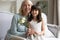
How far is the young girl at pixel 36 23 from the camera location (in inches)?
38.0

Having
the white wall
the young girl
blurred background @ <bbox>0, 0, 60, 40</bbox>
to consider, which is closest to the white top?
the young girl

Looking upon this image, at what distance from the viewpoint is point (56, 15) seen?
1545 mm

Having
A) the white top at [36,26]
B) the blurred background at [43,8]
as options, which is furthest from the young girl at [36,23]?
the blurred background at [43,8]

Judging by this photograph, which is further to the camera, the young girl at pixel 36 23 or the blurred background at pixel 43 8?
the blurred background at pixel 43 8

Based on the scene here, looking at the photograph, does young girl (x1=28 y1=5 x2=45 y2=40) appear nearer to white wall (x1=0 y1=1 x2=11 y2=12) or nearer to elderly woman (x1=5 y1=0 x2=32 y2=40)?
elderly woman (x1=5 y1=0 x2=32 y2=40)

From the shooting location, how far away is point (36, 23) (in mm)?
982

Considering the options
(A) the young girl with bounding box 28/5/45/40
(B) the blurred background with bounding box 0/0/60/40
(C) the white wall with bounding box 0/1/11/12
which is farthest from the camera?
(C) the white wall with bounding box 0/1/11/12

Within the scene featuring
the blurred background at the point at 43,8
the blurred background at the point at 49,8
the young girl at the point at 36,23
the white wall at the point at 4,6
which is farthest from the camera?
the white wall at the point at 4,6

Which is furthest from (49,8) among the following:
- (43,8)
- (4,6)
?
(4,6)

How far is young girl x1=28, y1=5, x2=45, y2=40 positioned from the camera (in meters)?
0.96

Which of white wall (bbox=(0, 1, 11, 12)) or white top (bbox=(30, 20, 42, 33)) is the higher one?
white wall (bbox=(0, 1, 11, 12))

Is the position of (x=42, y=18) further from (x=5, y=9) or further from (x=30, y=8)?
(x=5, y=9)

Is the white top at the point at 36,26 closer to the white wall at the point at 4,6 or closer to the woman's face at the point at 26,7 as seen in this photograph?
the woman's face at the point at 26,7

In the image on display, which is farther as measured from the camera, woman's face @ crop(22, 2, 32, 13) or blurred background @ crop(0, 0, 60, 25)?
blurred background @ crop(0, 0, 60, 25)
